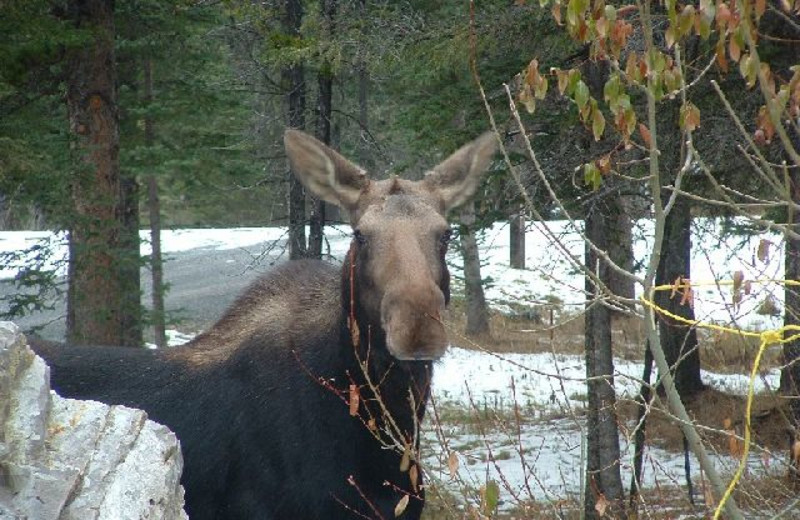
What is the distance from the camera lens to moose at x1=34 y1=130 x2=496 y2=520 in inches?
245

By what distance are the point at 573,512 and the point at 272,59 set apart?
556cm

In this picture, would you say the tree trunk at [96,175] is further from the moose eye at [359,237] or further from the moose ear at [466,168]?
the moose eye at [359,237]

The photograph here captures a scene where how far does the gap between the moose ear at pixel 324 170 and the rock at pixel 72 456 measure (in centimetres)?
308

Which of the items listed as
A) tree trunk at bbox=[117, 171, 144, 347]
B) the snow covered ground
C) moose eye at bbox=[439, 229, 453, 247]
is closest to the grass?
the snow covered ground

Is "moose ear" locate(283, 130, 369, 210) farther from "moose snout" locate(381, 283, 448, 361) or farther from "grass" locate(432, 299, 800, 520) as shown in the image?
"moose snout" locate(381, 283, 448, 361)

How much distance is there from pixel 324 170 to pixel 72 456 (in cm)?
365

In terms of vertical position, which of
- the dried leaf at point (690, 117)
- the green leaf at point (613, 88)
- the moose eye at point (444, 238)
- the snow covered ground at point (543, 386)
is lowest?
the snow covered ground at point (543, 386)

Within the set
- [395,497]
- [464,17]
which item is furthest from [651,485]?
[395,497]

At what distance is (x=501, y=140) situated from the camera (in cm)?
574

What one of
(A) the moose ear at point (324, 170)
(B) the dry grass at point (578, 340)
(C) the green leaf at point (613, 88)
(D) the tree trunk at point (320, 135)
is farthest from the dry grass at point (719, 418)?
(C) the green leaf at point (613, 88)

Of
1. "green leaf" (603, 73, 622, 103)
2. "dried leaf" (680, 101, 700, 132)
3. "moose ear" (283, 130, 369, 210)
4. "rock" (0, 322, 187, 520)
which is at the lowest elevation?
"rock" (0, 322, 187, 520)

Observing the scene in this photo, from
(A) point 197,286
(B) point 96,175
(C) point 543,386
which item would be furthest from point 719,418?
(A) point 197,286

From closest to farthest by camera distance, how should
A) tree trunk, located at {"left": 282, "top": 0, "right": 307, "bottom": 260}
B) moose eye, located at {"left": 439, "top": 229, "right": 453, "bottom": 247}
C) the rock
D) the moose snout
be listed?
the rock
the moose snout
moose eye, located at {"left": 439, "top": 229, "right": 453, "bottom": 247}
tree trunk, located at {"left": 282, "top": 0, "right": 307, "bottom": 260}

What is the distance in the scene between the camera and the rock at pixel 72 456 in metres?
3.28
